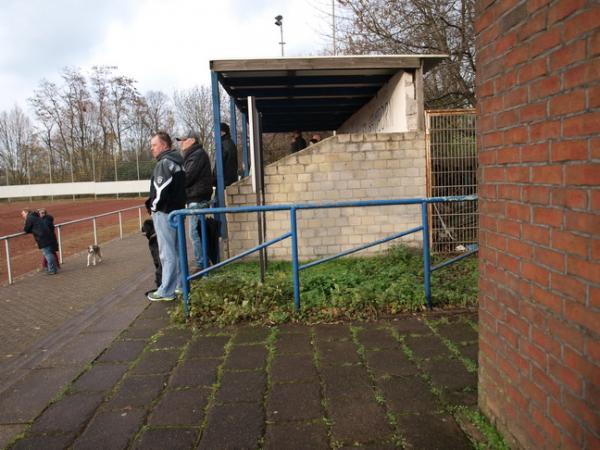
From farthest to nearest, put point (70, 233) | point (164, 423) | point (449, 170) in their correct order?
point (70, 233) → point (449, 170) → point (164, 423)

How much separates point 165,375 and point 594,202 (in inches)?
110

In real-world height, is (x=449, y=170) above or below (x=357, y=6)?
below

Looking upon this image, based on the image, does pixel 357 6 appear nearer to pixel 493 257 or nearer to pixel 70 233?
pixel 493 257

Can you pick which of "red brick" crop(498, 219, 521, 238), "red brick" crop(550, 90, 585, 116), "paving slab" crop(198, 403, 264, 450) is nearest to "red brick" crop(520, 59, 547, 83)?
Result: "red brick" crop(550, 90, 585, 116)

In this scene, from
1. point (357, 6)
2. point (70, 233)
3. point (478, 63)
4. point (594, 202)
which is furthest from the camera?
point (70, 233)

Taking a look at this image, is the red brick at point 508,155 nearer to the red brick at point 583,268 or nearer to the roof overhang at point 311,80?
the red brick at point 583,268

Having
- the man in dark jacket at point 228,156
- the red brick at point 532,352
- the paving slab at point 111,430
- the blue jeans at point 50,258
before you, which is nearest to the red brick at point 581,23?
the red brick at point 532,352

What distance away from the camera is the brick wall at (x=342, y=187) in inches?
287

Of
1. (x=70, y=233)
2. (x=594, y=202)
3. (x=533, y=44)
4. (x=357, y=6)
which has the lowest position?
(x=70, y=233)

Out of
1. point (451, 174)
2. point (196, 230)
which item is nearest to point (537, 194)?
point (196, 230)

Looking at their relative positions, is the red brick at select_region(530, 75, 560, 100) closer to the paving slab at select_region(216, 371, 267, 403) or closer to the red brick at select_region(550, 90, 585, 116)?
the red brick at select_region(550, 90, 585, 116)

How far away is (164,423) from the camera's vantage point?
8.49 ft

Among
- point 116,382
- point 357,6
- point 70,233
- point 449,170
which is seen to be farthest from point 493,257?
point 70,233

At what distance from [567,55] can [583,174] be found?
42cm
